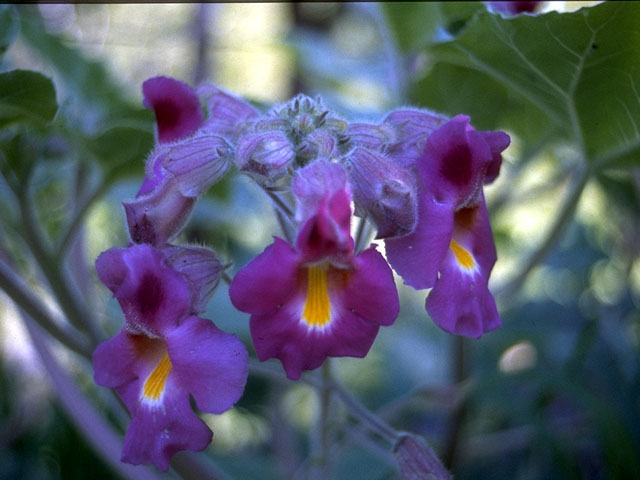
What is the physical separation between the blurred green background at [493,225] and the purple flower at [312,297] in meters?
0.41

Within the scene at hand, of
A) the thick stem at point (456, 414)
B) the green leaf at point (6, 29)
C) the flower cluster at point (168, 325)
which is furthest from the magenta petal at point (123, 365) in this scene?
the thick stem at point (456, 414)

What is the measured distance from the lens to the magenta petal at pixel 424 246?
758 mm

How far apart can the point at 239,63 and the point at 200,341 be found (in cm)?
473

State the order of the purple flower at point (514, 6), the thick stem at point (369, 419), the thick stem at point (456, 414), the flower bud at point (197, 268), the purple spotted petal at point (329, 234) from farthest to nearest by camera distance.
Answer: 1. the thick stem at point (456, 414)
2. the purple flower at point (514, 6)
3. the thick stem at point (369, 419)
4. the flower bud at point (197, 268)
5. the purple spotted petal at point (329, 234)

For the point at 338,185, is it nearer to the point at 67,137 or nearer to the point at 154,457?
the point at 154,457

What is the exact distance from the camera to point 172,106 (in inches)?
37.0

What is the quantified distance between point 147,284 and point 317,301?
19 cm

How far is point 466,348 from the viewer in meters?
1.41

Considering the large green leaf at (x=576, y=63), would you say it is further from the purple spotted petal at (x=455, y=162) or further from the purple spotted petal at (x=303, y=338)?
the purple spotted petal at (x=303, y=338)

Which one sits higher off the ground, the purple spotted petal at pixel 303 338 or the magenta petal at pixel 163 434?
the purple spotted petal at pixel 303 338

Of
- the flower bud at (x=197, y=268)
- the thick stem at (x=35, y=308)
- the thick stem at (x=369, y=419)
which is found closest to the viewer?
the flower bud at (x=197, y=268)

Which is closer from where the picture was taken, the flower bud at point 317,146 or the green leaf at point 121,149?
the flower bud at point 317,146

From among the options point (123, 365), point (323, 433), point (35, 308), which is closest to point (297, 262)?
point (123, 365)

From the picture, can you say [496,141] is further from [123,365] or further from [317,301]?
[123,365]
